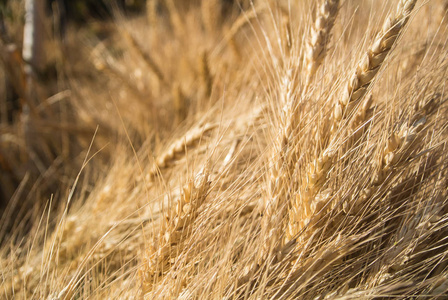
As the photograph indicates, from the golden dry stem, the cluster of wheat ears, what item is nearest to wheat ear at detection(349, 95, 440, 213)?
the cluster of wheat ears

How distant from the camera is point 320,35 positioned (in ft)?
2.22

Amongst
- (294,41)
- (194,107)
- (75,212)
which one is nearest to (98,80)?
(194,107)

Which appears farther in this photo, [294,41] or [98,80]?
[98,80]

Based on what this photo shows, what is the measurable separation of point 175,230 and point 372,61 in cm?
45

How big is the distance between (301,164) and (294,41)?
0.29 meters

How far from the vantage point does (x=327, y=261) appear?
23.7 inches

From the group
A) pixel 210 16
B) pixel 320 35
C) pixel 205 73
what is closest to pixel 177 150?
pixel 320 35

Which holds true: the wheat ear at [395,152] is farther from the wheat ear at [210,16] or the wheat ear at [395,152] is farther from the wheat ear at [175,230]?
the wheat ear at [210,16]

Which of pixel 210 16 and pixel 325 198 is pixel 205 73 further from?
pixel 325 198

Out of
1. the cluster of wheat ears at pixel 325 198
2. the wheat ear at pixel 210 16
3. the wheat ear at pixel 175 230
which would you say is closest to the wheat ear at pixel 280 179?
the cluster of wheat ears at pixel 325 198

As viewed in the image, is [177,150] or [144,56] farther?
[144,56]

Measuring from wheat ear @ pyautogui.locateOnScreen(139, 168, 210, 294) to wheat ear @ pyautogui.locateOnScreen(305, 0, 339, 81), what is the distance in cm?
29

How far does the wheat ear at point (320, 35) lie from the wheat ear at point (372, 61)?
0.09 m

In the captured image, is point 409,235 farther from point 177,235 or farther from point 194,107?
point 194,107
